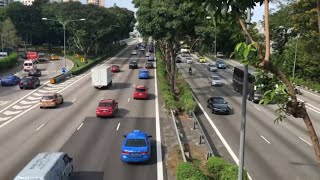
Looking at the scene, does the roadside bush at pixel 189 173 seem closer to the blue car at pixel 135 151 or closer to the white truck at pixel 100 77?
the blue car at pixel 135 151

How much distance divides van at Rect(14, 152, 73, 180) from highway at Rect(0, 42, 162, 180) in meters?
2.33

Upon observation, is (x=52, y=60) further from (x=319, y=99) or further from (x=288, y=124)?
(x=288, y=124)

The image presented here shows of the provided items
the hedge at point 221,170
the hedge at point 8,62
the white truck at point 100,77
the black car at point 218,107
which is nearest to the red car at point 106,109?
the black car at point 218,107

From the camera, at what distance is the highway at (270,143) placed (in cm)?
2264

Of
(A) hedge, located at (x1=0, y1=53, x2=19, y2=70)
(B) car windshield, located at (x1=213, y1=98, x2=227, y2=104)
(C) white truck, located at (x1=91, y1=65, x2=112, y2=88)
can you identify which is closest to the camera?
(B) car windshield, located at (x1=213, y1=98, x2=227, y2=104)

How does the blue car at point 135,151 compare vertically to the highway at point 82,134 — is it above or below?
above

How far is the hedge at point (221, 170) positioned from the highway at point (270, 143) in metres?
3.53

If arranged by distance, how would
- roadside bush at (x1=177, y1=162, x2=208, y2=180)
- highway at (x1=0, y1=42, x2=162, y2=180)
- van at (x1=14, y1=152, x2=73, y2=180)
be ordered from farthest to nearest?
highway at (x1=0, y1=42, x2=162, y2=180) → roadside bush at (x1=177, y1=162, x2=208, y2=180) → van at (x1=14, y1=152, x2=73, y2=180)

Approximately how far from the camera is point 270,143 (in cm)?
2861

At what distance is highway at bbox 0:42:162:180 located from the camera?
22.3 metres

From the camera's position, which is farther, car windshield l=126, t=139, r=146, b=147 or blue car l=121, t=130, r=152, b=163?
car windshield l=126, t=139, r=146, b=147

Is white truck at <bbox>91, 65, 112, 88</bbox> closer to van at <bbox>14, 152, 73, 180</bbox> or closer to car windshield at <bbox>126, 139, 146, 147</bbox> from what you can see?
car windshield at <bbox>126, 139, 146, 147</bbox>

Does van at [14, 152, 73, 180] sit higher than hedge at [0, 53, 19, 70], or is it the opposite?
hedge at [0, 53, 19, 70]

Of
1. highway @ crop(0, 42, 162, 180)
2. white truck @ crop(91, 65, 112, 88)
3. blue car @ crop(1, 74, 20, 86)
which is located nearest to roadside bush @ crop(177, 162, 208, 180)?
highway @ crop(0, 42, 162, 180)
